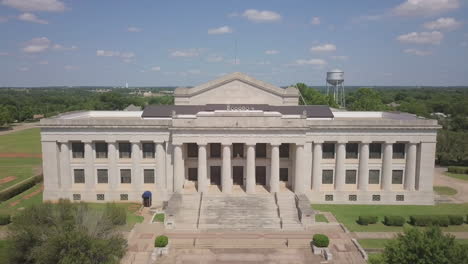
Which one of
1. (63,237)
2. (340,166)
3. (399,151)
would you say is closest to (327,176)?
(340,166)

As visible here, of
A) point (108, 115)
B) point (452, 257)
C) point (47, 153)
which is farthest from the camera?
point (108, 115)

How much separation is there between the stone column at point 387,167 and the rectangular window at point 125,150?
34.5 metres

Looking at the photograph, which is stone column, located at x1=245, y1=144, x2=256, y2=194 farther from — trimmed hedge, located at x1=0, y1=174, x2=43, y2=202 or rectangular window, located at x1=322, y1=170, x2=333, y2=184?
trimmed hedge, located at x1=0, y1=174, x2=43, y2=202

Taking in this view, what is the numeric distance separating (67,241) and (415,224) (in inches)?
1417

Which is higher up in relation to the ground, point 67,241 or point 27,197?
point 67,241

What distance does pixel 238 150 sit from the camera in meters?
48.7

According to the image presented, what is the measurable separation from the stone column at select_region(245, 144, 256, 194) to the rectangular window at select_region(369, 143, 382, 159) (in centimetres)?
1664

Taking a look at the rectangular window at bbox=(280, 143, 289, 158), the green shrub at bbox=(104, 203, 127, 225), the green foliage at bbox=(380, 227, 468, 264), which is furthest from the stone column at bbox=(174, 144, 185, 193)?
the green foliage at bbox=(380, 227, 468, 264)

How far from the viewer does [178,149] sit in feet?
145

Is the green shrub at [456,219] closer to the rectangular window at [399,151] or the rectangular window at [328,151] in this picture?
the rectangular window at [399,151]

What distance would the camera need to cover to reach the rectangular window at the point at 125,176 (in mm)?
47906

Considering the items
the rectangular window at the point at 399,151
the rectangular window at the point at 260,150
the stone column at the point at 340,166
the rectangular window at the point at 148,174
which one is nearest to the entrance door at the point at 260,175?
the rectangular window at the point at 260,150

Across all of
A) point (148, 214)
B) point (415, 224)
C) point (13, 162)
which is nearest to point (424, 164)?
point (415, 224)

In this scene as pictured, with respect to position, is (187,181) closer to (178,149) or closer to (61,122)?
(178,149)
